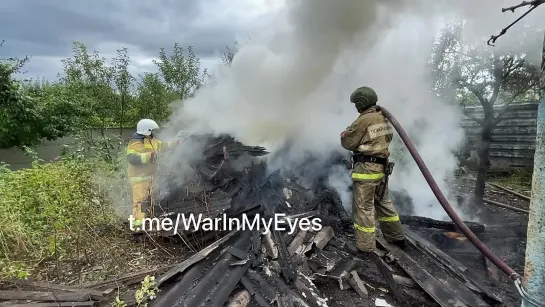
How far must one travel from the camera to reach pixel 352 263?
13.1 feet

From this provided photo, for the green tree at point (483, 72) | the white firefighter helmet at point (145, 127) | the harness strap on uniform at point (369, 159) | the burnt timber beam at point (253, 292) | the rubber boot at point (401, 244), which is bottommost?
the burnt timber beam at point (253, 292)

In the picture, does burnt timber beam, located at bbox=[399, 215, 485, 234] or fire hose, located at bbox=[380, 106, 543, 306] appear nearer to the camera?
fire hose, located at bbox=[380, 106, 543, 306]

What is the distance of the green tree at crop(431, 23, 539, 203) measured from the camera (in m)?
5.96

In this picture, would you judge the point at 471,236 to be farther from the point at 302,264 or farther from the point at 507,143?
the point at 507,143

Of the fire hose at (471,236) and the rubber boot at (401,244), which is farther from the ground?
the fire hose at (471,236)

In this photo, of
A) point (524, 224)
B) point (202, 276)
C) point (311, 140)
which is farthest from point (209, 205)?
point (524, 224)

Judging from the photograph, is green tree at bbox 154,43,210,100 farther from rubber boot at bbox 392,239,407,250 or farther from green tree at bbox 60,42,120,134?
rubber boot at bbox 392,239,407,250

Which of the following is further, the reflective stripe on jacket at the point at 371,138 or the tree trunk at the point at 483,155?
the tree trunk at the point at 483,155

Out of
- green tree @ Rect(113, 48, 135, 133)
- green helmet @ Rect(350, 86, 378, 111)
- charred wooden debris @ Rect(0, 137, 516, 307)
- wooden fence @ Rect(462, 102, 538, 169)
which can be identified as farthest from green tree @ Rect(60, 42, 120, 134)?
wooden fence @ Rect(462, 102, 538, 169)

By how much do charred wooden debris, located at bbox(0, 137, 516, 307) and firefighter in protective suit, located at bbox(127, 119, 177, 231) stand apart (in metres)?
0.26

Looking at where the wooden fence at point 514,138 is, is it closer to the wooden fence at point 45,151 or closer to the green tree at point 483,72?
the green tree at point 483,72

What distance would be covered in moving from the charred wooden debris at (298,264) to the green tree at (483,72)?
2741 millimetres

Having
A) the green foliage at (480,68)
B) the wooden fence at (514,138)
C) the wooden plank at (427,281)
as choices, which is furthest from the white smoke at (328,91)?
the wooden fence at (514,138)

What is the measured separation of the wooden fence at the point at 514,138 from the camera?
9977 millimetres
